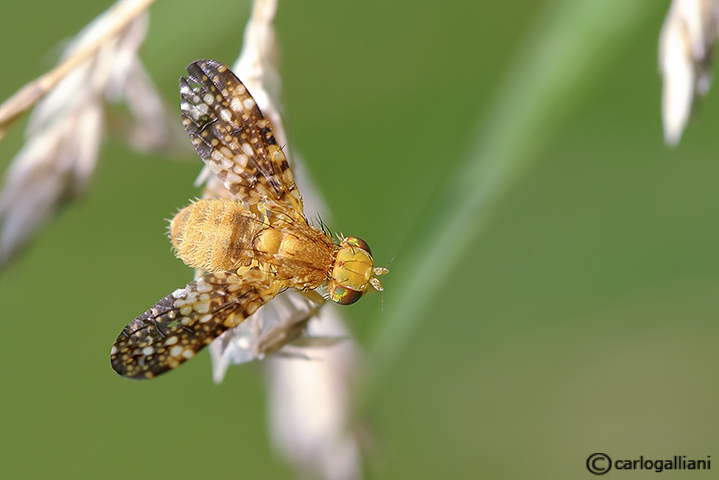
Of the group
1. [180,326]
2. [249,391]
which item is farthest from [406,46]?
[180,326]

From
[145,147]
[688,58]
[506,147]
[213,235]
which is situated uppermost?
[688,58]

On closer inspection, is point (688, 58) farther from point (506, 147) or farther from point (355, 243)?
point (355, 243)

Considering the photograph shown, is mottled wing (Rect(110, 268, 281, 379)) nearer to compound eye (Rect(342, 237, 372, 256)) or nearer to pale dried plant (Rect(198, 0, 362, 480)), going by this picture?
pale dried plant (Rect(198, 0, 362, 480))

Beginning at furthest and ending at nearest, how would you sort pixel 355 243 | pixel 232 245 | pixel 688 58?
1. pixel 355 243
2. pixel 232 245
3. pixel 688 58

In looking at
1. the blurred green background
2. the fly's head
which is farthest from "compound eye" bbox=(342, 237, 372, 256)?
Answer: the blurred green background

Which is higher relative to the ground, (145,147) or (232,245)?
(145,147)

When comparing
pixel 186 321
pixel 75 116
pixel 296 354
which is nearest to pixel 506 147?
pixel 296 354
